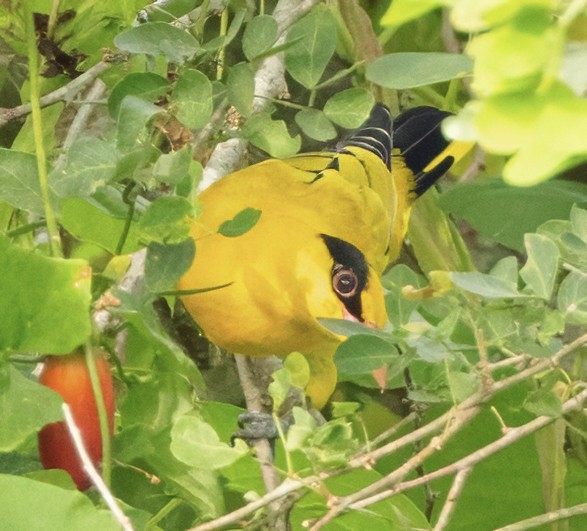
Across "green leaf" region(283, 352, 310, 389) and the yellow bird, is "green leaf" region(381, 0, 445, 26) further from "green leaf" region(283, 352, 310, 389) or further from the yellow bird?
the yellow bird

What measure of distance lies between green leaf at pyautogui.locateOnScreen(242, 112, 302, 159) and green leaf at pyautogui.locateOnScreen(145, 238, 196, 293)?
0.12m

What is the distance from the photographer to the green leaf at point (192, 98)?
60cm

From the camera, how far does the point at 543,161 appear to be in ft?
0.53

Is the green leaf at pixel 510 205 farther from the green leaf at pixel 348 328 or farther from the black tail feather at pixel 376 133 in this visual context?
the green leaf at pixel 348 328

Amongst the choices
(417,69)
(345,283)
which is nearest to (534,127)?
(417,69)

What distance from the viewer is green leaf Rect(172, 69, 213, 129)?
0.60 metres

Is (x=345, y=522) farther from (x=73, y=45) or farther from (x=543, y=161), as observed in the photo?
(x=543, y=161)

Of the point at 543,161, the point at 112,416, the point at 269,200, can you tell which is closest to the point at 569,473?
the point at 269,200

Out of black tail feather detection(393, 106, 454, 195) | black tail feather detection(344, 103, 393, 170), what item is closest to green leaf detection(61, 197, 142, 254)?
black tail feather detection(344, 103, 393, 170)

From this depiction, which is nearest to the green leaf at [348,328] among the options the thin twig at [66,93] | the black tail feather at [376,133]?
the thin twig at [66,93]

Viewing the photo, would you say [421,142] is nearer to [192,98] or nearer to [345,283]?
[345,283]

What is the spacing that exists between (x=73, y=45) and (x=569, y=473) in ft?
2.40

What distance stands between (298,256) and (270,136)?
0.33 meters

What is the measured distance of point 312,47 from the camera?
710mm
